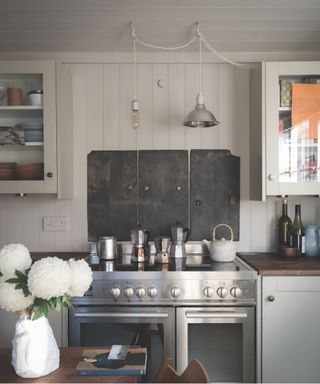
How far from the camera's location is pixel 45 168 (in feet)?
7.20

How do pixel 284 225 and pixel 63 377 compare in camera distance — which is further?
pixel 284 225

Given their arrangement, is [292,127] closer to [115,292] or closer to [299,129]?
[299,129]

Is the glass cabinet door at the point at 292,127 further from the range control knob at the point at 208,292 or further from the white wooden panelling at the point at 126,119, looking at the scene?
the white wooden panelling at the point at 126,119

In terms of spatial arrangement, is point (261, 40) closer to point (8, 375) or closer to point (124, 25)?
point (124, 25)

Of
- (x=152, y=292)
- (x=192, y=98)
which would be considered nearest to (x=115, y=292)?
(x=152, y=292)

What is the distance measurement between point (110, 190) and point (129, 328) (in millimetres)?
984

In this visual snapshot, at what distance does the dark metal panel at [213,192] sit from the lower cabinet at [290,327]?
0.63 m

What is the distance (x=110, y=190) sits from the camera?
2510mm

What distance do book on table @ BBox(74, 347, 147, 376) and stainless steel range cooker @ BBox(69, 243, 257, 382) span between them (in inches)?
27.7

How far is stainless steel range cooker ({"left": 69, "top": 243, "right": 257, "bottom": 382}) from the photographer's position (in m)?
1.89

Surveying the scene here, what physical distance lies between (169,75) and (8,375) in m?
2.08

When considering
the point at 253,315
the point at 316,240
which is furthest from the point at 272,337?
the point at 316,240

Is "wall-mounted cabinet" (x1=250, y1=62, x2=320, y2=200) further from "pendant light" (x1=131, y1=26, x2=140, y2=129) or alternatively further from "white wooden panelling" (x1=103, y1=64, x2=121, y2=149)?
"white wooden panelling" (x1=103, y1=64, x2=121, y2=149)

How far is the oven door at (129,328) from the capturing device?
1.89m
